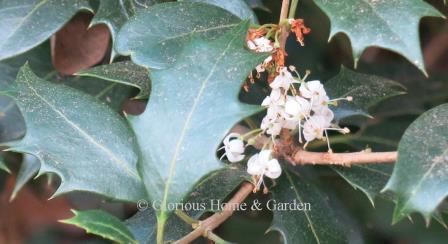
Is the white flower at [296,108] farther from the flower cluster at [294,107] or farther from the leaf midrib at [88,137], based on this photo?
the leaf midrib at [88,137]

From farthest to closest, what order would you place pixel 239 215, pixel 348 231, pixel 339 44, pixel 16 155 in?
pixel 339 44 < pixel 239 215 < pixel 16 155 < pixel 348 231

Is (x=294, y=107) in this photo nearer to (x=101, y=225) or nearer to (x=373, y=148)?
(x=101, y=225)

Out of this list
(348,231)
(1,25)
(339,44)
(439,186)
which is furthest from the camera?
(339,44)

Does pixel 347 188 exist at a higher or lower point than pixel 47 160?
lower

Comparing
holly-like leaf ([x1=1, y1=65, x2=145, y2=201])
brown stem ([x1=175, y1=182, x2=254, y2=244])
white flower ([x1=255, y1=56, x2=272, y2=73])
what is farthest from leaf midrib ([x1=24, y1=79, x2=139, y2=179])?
white flower ([x1=255, y1=56, x2=272, y2=73])

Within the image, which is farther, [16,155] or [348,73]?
→ [16,155]

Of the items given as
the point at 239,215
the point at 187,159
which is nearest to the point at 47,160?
the point at 187,159

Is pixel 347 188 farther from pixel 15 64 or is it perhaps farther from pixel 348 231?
pixel 15 64

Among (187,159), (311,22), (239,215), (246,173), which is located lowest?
(239,215)

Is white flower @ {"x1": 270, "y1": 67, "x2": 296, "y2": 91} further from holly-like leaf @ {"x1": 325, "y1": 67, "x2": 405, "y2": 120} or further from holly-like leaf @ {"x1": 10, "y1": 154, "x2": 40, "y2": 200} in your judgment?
holly-like leaf @ {"x1": 10, "y1": 154, "x2": 40, "y2": 200}
